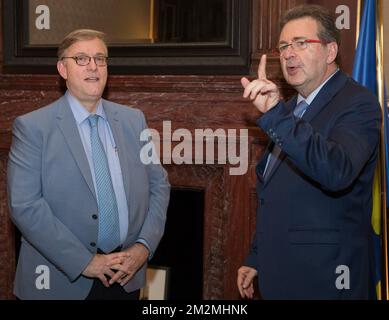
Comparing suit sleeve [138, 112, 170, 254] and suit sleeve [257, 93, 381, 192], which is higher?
suit sleeve [257, 93, 381, 192]

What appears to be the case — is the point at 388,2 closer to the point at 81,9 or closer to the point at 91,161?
the point at 81,9

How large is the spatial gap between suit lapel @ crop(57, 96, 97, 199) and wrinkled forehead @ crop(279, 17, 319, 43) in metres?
0.84

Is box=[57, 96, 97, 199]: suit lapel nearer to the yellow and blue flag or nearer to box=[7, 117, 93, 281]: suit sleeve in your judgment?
box=[7, 117, 93, 281]: suit sleeve

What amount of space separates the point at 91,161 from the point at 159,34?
1.39 metres

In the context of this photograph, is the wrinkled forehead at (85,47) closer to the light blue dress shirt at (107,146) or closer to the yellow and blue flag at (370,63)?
the light blue dress shirt at (107,146)

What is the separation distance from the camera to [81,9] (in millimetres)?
3488

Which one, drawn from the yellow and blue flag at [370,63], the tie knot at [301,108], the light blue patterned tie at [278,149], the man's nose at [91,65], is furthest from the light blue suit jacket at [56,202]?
the yellow and blue flag at [370,63]

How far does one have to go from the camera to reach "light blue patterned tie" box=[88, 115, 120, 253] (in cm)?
205

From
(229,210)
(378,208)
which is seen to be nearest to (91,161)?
(229,210)

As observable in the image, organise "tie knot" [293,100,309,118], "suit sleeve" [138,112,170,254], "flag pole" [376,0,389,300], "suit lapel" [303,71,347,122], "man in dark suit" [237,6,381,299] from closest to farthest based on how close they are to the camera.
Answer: "man in dark suit" [237,6,381,299]
"suit lapel" [303,71,347,122]
"tie knot" [293,100,309,118]
"suit sleeve" [138,112,170,254]
"flag pole" [376,0,389,300]

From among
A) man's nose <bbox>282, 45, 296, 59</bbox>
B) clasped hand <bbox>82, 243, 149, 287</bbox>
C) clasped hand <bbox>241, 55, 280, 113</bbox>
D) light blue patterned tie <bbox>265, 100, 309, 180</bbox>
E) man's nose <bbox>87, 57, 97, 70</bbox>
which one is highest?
man's nose <bbox>282, 45, 296, 59</bbox>

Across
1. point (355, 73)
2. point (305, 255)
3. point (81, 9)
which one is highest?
point (81, 9)

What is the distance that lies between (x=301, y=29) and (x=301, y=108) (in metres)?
0.27

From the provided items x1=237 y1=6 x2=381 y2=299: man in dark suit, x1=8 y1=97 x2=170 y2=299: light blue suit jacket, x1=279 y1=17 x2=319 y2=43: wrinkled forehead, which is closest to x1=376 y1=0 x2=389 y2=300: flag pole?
x1=237 y1=6 x2=381 y2=299: man in dark suit
